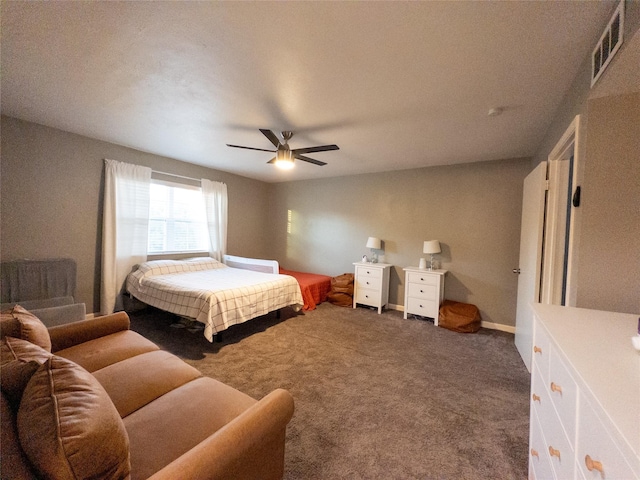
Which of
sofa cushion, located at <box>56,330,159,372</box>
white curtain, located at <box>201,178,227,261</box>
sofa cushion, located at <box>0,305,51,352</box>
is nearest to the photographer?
sofa cushion, located at <box>0,305,51,352</box>

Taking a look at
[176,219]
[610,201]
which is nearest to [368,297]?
[610,201]

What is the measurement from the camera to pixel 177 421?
110 centimetres

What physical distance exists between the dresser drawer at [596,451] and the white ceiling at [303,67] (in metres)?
1.69

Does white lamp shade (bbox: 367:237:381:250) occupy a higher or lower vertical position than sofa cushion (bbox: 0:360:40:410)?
higher

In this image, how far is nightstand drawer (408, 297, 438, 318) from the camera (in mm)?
3570

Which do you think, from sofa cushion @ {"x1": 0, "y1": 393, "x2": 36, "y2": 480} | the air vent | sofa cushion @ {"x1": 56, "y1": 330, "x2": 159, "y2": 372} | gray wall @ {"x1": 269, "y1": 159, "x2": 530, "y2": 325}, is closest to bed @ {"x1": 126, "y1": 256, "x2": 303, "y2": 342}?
sofa cushion @ {"x1": 56, "y1": 330, "x2": 159, "y2": 372}

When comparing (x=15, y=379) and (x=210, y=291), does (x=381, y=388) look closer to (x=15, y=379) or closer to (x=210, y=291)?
(x=210, y=291)

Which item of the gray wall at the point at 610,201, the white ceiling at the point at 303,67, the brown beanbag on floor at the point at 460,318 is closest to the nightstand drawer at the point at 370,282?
the brown beanbag on floor at the point at 460,318

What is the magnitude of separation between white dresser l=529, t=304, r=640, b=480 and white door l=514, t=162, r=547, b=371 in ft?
3.61

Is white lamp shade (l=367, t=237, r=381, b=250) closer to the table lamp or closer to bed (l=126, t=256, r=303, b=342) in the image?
the table lamp

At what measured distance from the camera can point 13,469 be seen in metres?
0.60

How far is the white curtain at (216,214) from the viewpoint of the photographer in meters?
4.53

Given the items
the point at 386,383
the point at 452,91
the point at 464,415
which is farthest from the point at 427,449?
the point at 452,91

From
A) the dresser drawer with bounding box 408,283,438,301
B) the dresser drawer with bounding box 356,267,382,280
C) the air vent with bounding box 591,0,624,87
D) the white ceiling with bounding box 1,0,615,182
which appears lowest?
the dresser drawer with bounding box 408,283,438,301
